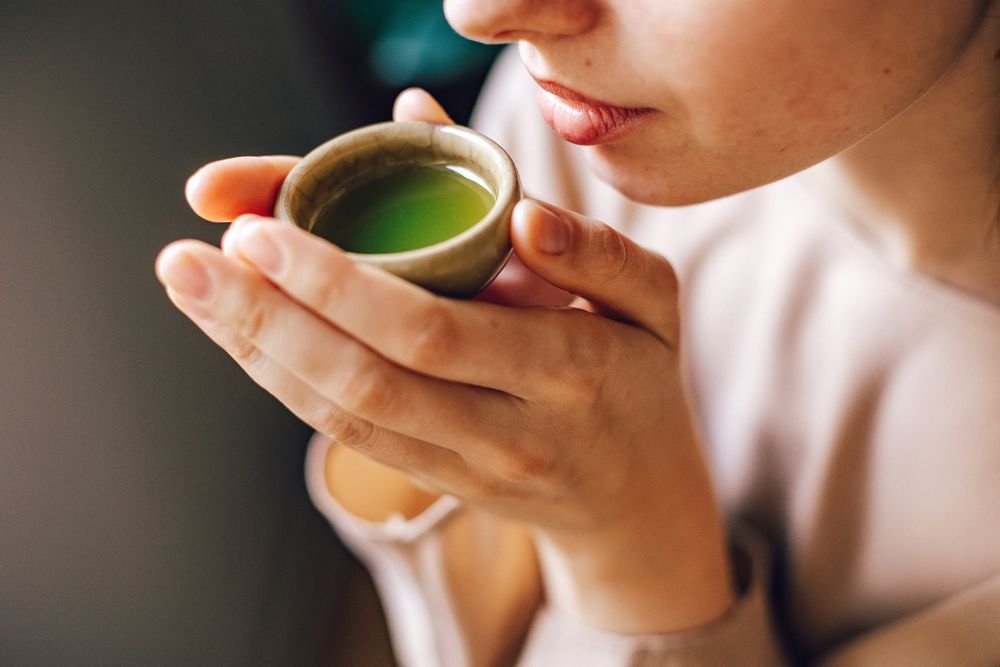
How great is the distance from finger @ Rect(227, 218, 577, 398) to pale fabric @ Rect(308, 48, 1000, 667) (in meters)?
0.49

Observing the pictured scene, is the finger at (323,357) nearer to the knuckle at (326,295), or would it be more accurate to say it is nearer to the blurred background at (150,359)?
the knuckle at (326,295)

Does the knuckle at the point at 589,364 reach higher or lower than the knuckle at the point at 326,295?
lower

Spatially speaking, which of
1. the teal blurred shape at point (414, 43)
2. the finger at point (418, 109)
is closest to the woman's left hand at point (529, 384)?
the finger at point (418, 109)

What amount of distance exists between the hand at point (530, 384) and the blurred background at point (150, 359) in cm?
79

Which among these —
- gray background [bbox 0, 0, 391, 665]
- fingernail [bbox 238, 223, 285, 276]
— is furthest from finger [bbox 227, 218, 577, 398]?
gray background [bbox 0, 0, 391, 665]

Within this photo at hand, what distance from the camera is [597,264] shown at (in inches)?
32.1

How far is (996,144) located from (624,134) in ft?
1.52

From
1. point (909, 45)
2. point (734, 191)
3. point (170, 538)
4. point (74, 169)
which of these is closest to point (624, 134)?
point (734, 191)

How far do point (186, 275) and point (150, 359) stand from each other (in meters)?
1.11

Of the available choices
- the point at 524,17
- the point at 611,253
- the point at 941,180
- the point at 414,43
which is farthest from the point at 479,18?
the point at 414,43

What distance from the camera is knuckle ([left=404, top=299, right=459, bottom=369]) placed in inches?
28.5

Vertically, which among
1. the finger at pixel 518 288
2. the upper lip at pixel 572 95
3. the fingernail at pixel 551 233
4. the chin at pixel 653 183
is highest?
the upper lip at pixel 572 95

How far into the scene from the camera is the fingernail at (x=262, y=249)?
2.22 ft

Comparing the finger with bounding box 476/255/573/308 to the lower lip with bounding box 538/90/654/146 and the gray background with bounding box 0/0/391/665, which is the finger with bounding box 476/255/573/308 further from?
the gray background with bounding box 0/0/391/665
